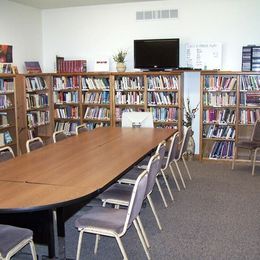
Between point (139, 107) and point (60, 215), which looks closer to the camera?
point (60, 215)

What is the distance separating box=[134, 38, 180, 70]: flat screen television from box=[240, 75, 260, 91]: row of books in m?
1.21

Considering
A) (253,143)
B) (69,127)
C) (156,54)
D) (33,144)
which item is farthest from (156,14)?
(33,144)

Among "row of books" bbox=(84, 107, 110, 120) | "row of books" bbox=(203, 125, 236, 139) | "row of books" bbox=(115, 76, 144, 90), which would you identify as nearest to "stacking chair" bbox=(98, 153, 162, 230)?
"row of books" bbox=(203, 125, 236, 139)

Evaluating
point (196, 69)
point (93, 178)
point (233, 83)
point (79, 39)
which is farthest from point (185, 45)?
point (93, 178)

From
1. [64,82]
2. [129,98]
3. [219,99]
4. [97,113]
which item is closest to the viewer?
[219,99]

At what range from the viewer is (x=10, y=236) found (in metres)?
2.75

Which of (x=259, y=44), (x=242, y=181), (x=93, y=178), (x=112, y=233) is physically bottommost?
(x=242, y=181)

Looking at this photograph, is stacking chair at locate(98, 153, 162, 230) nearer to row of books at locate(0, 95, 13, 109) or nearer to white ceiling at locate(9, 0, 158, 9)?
row of books at locate(0, 95, 13, 109)

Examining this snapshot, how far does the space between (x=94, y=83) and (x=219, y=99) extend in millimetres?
2423

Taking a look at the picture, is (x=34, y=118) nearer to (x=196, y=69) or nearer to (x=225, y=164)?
(x=196, y=69)

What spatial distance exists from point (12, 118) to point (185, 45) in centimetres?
342

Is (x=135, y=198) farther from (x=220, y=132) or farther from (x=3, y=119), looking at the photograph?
(x=220, y=132)

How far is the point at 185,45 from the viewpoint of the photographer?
23.9 ft

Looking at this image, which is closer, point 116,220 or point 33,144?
point 116,220
